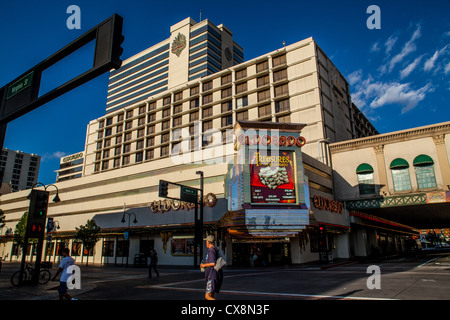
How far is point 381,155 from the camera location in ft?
126

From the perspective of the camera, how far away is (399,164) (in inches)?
1451

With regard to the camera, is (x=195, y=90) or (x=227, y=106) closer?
(x=227, y=106)

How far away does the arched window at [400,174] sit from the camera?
3647cm

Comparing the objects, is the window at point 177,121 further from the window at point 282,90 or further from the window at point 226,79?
the window at point 282,90

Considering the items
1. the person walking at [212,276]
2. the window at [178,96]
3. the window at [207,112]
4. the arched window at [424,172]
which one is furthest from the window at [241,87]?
the person walking at [212,276]

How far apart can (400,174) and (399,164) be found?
129cm

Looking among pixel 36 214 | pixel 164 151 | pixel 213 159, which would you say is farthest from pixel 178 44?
pixel 36 214

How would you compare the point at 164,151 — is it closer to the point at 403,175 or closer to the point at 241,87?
the point at 241,87

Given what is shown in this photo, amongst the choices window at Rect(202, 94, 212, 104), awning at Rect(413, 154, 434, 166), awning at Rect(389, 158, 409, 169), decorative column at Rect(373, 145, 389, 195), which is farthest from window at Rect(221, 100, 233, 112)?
awning at Rect(413, 154, 434, 166)

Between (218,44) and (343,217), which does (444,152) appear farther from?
(218,44)

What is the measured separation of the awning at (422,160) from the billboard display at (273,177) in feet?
55.7

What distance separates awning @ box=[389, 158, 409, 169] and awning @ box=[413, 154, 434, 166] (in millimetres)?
976
